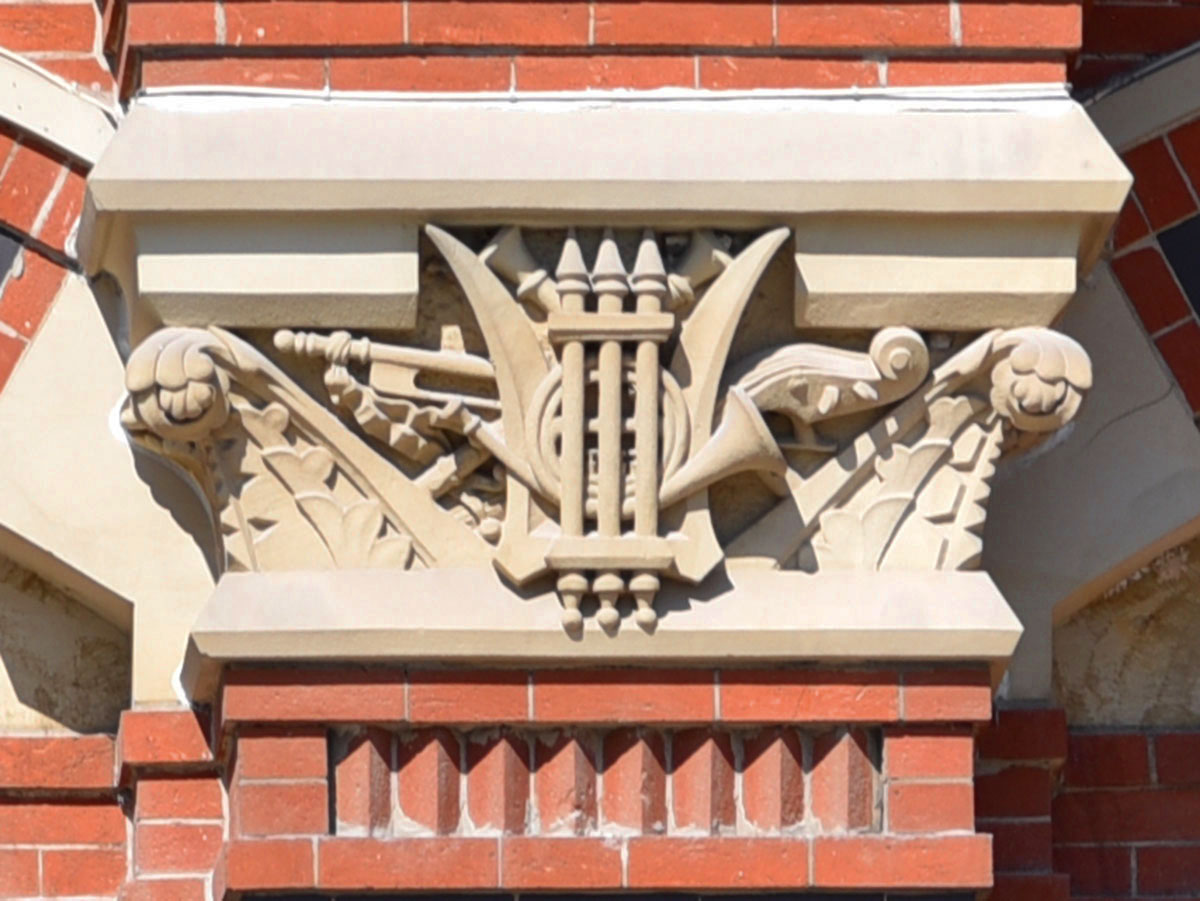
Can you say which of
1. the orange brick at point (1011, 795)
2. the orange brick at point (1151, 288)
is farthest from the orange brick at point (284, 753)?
the orange brick at point (1151, 288)

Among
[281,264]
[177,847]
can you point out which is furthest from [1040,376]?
[177,847]

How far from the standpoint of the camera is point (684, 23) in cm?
498

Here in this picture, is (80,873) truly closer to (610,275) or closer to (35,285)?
(35,285)

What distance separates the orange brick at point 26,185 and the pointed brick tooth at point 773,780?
4.73 ft

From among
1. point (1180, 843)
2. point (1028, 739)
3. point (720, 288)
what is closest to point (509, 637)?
point (720, 288)

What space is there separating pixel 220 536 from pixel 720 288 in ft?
2.83

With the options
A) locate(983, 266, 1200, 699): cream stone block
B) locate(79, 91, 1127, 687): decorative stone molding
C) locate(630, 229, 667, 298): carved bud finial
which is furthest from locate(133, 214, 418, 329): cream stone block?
locate(983, 266, 1200, 699): cream stone block

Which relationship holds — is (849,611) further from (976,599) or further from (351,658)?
(351,658)

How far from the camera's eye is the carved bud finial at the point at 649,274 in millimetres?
4875

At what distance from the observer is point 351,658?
486 centimetres

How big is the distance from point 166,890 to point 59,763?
303mm

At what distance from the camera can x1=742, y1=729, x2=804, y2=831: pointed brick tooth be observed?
16.0 feet

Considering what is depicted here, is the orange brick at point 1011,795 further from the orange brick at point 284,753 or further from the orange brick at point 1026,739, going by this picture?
the orange brick at point 284,753

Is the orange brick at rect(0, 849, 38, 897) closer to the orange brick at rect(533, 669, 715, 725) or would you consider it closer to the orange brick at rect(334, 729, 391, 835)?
the orange brick at rect(334, 729, 391, 835)
